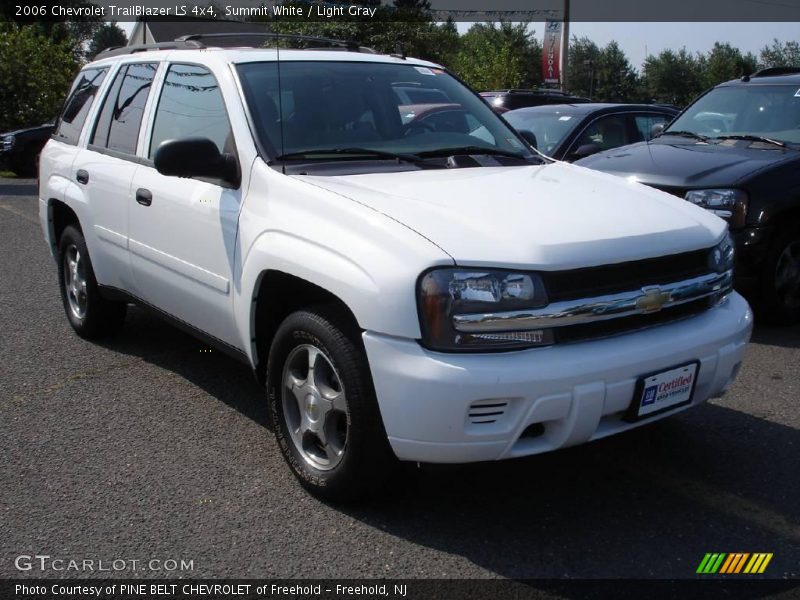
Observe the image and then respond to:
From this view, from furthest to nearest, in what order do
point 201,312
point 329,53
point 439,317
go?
point 329,53
point 201,312
point 439,317

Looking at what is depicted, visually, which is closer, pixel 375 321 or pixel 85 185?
pixel 375 321

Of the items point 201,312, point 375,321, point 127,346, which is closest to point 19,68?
point 127,346

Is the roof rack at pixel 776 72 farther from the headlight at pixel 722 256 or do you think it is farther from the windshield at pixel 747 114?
the headlight at pixel 722 256

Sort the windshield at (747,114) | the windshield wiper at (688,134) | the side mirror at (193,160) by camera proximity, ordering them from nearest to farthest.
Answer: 1. the side mirror at (193,160)
2. the windshield at (747,114)
3. the windshield wiper at (688,134)

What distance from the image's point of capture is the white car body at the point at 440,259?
9.84ft

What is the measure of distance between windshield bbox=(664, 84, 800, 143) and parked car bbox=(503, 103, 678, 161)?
933mm

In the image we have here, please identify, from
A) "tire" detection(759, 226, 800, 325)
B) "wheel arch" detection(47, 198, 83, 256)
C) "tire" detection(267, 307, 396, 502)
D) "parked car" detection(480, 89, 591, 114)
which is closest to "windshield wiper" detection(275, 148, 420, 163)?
"tire" detection(267, 307, 396, 502)

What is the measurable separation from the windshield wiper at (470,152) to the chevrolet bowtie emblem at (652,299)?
4.36ft

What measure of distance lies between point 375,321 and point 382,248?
0.26m

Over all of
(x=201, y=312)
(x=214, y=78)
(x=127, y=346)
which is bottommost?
(x=127, y=346)

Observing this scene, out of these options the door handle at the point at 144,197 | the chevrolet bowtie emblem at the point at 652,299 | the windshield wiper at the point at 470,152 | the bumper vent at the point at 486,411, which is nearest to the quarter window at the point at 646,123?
the windshield wiper at the point at 470,152

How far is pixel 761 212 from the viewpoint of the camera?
5.88 meters

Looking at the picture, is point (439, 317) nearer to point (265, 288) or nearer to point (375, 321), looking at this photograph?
point (375, 321)

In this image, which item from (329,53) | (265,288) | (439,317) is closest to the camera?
(439,317)
